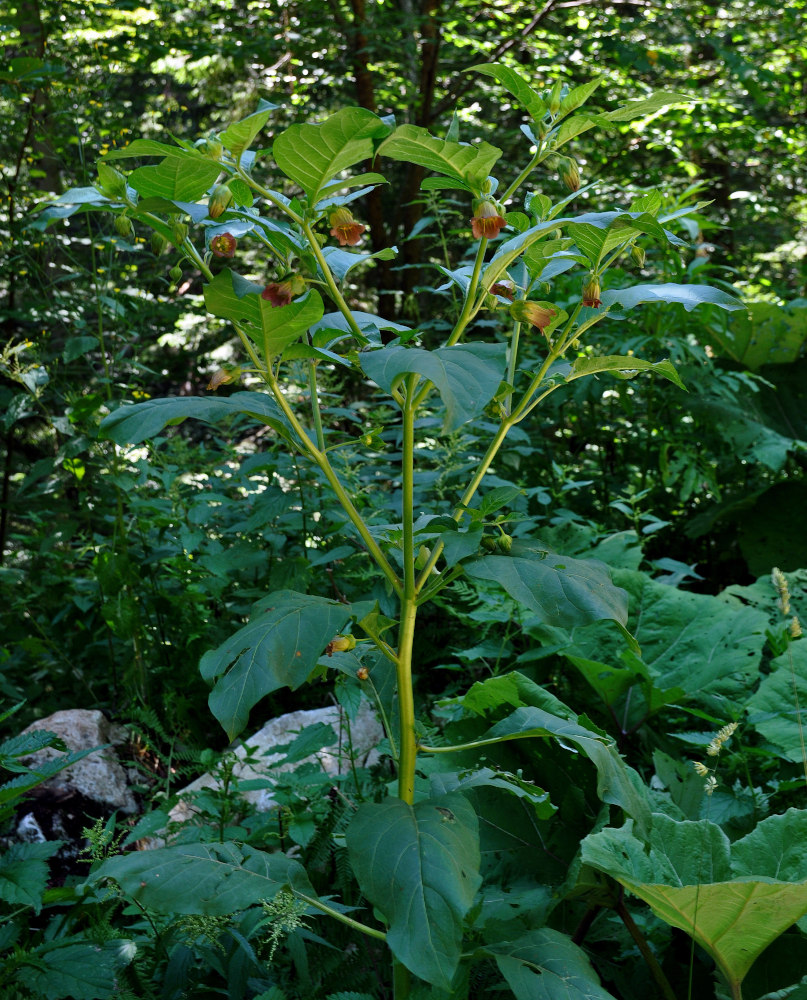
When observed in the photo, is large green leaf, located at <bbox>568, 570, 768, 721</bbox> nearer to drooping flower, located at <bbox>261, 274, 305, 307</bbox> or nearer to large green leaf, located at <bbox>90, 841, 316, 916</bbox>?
large green leaf, located at <bbox>90, 841, 316, 916</bbox>

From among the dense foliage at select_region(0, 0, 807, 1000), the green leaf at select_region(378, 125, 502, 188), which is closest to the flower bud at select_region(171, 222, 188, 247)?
the dense foliage at select_region(0, 0, 807, 1000)

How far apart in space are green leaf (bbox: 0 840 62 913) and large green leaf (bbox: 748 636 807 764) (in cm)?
147

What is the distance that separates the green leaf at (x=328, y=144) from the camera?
3.19 feet

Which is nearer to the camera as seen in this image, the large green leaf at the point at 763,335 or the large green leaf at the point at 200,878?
the large green leaf at the point at 200,878

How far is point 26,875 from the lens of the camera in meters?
1.50

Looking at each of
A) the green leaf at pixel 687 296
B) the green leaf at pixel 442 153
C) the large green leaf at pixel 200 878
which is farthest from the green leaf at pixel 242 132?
the large green leaf at pixel 200 878

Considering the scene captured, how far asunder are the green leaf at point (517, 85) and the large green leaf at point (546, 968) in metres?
1.18

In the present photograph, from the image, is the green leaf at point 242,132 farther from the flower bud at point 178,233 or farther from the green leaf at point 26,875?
the green leaf at point 26,875

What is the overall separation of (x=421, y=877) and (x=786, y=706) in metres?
1.23

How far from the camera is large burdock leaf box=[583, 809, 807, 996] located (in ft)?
3.92

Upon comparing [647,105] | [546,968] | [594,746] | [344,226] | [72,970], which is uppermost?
[647,105]

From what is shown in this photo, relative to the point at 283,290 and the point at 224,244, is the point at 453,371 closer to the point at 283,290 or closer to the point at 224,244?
the point at 283,290

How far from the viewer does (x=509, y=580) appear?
1.11m

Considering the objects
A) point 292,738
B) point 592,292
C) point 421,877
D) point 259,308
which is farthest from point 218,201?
point 292,738
